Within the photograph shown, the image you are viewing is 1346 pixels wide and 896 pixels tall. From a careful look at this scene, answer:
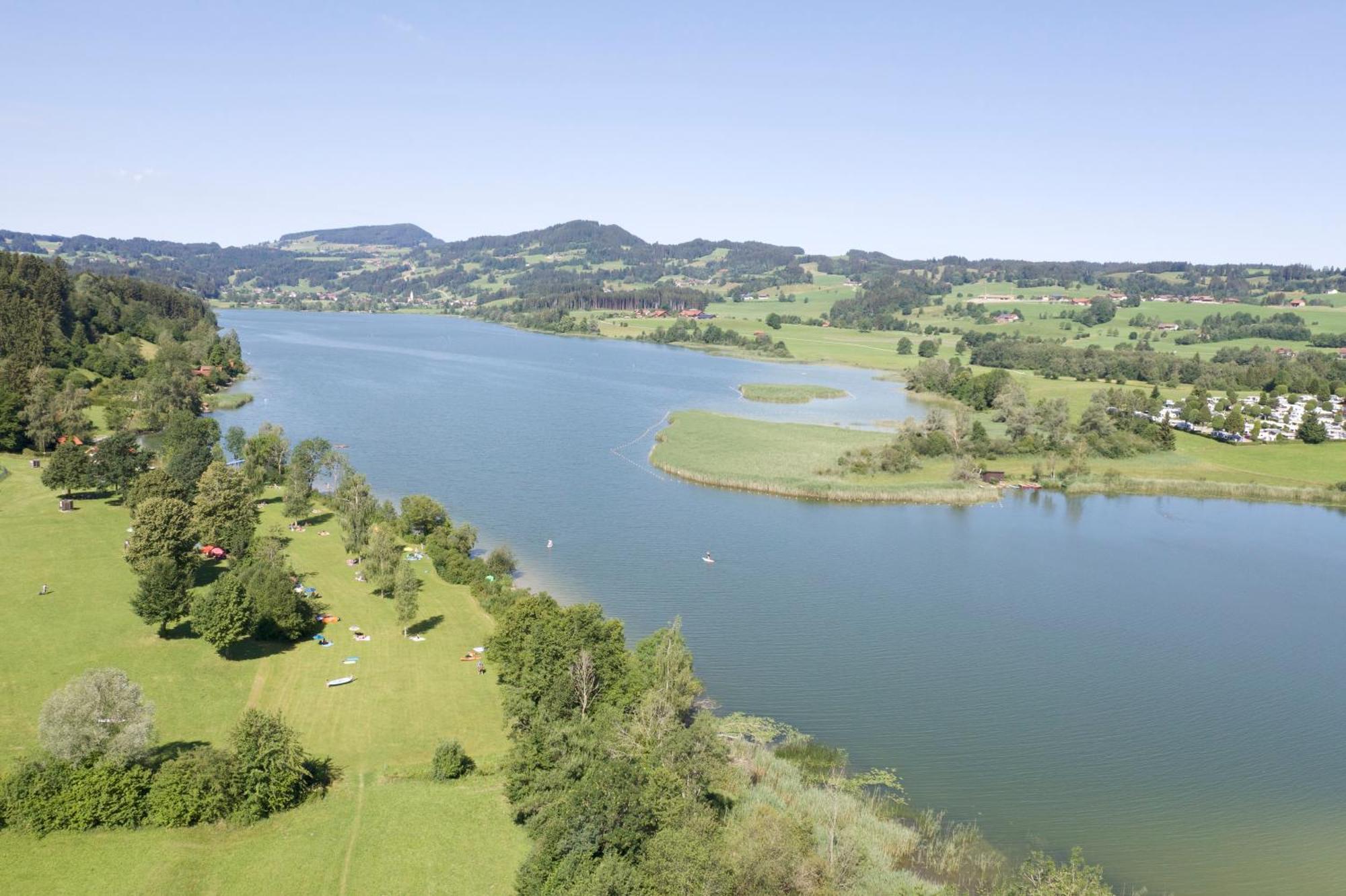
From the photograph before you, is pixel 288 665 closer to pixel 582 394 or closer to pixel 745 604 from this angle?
pixel 745 604

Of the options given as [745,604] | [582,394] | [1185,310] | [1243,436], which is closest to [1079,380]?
[1243,436]

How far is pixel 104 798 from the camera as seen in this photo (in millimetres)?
22438

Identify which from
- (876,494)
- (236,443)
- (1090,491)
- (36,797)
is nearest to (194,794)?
(36,797)

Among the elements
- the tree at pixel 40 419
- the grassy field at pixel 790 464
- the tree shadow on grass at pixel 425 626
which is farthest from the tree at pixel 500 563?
the tree at pixel 40 419

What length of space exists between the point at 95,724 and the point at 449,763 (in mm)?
9990

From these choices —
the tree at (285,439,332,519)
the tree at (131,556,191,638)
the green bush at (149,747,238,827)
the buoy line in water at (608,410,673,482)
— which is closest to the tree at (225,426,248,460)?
the tree at (285,439,332,519)

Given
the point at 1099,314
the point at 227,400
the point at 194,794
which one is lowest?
the point at 194,794

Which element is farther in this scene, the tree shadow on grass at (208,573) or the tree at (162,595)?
the tree shadow on grass at (208,573)

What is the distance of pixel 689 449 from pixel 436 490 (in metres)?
25.4

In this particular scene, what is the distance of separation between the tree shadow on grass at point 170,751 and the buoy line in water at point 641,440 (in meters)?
44.1

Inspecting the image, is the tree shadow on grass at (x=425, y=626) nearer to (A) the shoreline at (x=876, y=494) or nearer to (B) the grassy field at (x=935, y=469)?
(A) the shoreline at (x=876, y=494)

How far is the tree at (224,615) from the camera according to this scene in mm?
32406

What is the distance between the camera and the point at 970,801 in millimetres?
27375

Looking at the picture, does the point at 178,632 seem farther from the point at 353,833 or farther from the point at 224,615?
the point at 353,833
